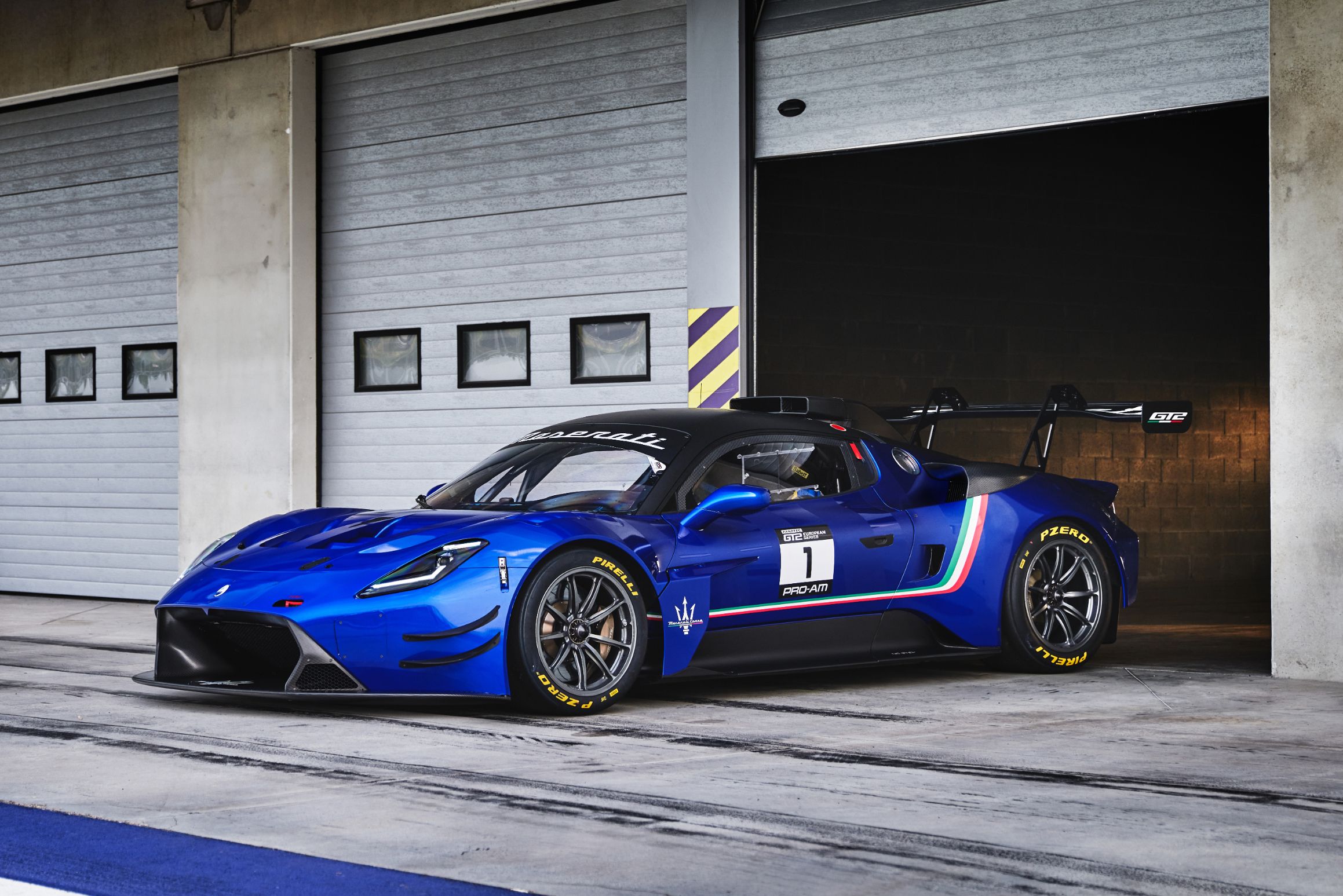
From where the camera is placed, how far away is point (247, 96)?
12656 millimetres

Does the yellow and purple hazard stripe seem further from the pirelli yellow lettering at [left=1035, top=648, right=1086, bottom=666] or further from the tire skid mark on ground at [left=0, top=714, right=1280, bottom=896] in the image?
the tire skid mark on ground at [left=0, top=714, right=1280, bottom=896]

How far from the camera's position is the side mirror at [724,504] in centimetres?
664

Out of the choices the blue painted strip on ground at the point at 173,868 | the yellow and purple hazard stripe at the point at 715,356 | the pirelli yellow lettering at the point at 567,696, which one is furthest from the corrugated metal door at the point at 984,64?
the blue painted strip on ground at the point at 173,868

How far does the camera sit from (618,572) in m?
6.39

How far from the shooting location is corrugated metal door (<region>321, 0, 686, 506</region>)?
35.4 ft

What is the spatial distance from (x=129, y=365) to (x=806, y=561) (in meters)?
8.56

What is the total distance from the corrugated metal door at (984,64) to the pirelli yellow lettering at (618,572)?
423cm

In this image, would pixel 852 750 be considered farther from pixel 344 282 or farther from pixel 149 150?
pixel 149 150

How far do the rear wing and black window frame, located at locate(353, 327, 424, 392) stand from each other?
3.84 meters

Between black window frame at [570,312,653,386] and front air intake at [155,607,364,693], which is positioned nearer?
front air intake at [155,607,364,693]

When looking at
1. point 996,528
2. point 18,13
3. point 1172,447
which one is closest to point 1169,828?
point 996,528

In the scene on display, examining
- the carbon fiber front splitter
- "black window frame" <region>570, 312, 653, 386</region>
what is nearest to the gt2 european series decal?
the carbon fiber front splitter

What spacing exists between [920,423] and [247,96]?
20.4 ft

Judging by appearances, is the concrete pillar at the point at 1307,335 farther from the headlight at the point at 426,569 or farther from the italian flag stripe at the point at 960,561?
the headlight at the point at 426,569
